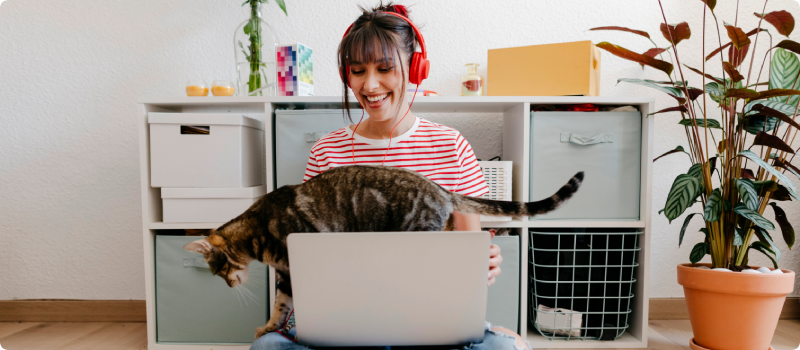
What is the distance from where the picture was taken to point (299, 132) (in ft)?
4.60

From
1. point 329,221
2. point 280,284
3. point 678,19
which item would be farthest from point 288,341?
point 678,19

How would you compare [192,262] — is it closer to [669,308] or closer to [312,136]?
[312,136]

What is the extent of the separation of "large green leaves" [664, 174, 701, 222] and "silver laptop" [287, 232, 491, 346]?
0.96 meters

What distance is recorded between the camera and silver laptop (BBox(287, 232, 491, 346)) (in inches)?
22.4

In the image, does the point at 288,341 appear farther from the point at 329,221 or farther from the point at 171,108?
the point at 171,108

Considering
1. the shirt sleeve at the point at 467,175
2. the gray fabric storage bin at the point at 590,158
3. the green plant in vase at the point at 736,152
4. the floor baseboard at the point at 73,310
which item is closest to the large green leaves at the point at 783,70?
the green plant in vase at the point at 736,152

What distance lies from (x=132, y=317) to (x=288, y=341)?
142 cm

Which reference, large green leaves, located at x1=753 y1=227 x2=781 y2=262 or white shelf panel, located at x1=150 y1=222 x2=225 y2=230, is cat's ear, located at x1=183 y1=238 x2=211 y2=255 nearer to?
white shelf panel, located at x1=150 y1=222 x2=225 y2=230

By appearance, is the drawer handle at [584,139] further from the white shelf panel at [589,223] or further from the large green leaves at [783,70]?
the large green leaves at [783,70]

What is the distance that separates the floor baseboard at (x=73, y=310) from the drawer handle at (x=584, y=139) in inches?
70.2

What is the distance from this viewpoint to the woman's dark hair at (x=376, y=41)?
841mm

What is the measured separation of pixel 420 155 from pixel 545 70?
0.67 m

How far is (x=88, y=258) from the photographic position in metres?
1.75

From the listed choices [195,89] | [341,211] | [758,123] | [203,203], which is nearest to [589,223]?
[758,123]
